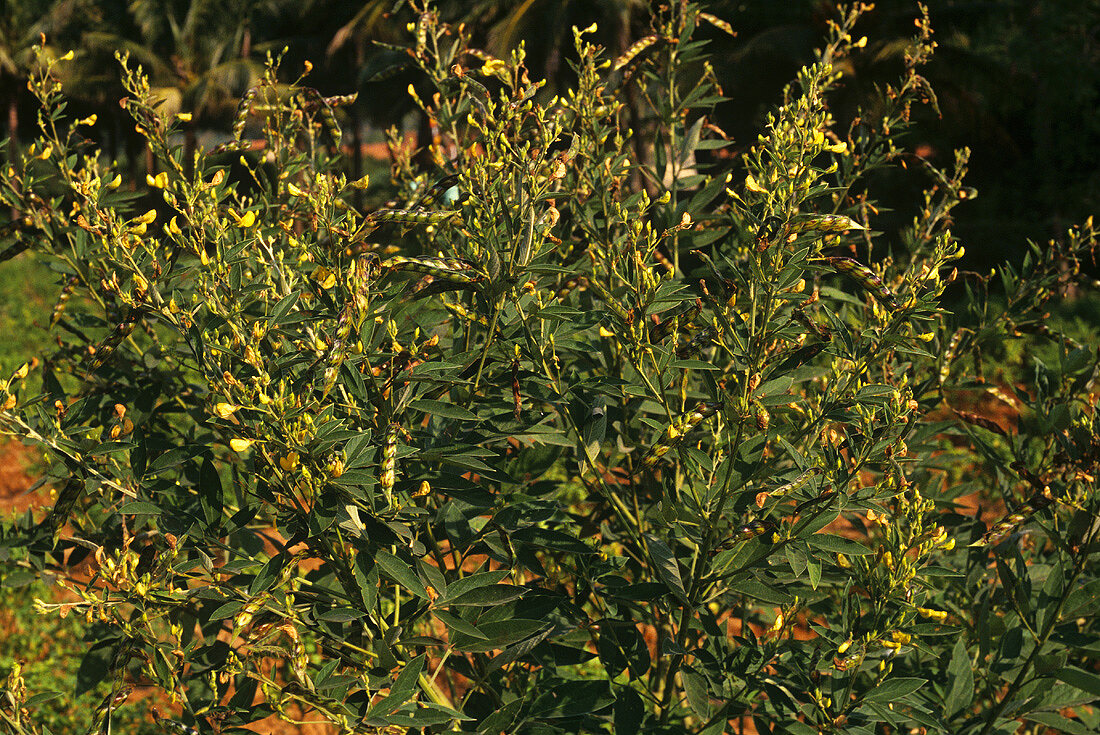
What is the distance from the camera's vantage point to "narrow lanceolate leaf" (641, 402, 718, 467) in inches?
61.2

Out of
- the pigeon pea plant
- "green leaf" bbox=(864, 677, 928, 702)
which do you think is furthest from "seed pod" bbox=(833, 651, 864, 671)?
"green leaf" bbox=(864, 677, 928, 702)

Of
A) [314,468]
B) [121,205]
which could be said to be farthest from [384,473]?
[121,205]

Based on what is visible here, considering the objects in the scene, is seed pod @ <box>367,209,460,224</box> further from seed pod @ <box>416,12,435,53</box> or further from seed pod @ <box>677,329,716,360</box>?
seed pod @ <box>416,12,435,53</box>

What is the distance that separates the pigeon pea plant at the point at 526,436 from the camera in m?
1.50

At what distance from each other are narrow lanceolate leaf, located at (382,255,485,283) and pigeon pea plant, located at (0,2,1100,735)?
0.03 ft

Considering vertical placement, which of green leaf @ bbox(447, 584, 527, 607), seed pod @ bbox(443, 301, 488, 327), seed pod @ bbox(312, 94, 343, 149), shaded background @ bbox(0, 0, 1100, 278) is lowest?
shaded background @ bbox(0, 0, 1100, 278)

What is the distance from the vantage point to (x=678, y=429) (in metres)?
1.57

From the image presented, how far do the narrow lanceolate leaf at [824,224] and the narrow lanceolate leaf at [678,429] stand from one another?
1.19ft

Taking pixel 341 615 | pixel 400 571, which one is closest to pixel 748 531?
pixel 400 571

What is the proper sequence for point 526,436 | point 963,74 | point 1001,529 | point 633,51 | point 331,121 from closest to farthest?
point 1001,529, point 526,436, point 331,121, point 633,51, point 963,74

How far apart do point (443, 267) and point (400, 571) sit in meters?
0.52

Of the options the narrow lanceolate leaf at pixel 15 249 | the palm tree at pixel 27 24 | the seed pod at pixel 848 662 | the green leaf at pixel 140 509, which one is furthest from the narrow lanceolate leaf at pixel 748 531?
the palm tree at pixel 27 24

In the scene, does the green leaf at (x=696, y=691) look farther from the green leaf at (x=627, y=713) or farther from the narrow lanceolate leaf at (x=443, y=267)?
the narrow lanceolate leaf at (x=443, y=267)

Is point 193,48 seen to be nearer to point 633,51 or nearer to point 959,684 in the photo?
point 633,51
